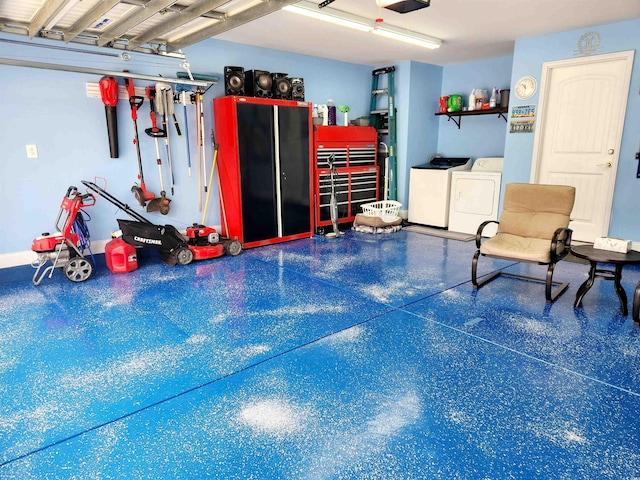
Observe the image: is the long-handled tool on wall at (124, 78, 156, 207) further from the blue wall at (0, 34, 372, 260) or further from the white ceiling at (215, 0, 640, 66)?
the white ceiling at (215, 0, 640, 66)

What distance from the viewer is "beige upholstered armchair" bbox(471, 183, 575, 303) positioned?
343 cm

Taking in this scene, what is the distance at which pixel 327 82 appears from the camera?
6.32 m

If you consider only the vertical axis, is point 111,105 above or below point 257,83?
below

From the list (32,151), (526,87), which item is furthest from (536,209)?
(32,151)

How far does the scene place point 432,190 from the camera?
648 centimetres

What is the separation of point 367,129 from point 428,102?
125 cm

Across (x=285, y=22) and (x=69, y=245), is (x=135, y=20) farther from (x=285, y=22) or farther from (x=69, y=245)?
(x=69, y=245)

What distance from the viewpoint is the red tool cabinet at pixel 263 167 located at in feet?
16.2

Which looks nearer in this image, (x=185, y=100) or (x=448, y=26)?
(x=448, y=26)

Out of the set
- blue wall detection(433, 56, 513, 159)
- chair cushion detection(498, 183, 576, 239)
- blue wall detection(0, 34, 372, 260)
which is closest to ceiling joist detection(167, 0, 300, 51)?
blue wall detection(0, 34, 372, 260)

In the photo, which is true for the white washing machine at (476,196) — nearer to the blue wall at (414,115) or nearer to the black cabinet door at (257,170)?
the blue wall at (414,115)

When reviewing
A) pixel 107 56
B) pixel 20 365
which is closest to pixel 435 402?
pixel 20 365

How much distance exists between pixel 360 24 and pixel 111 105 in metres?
2.77

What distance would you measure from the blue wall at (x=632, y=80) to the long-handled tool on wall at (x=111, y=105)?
16.0ft
